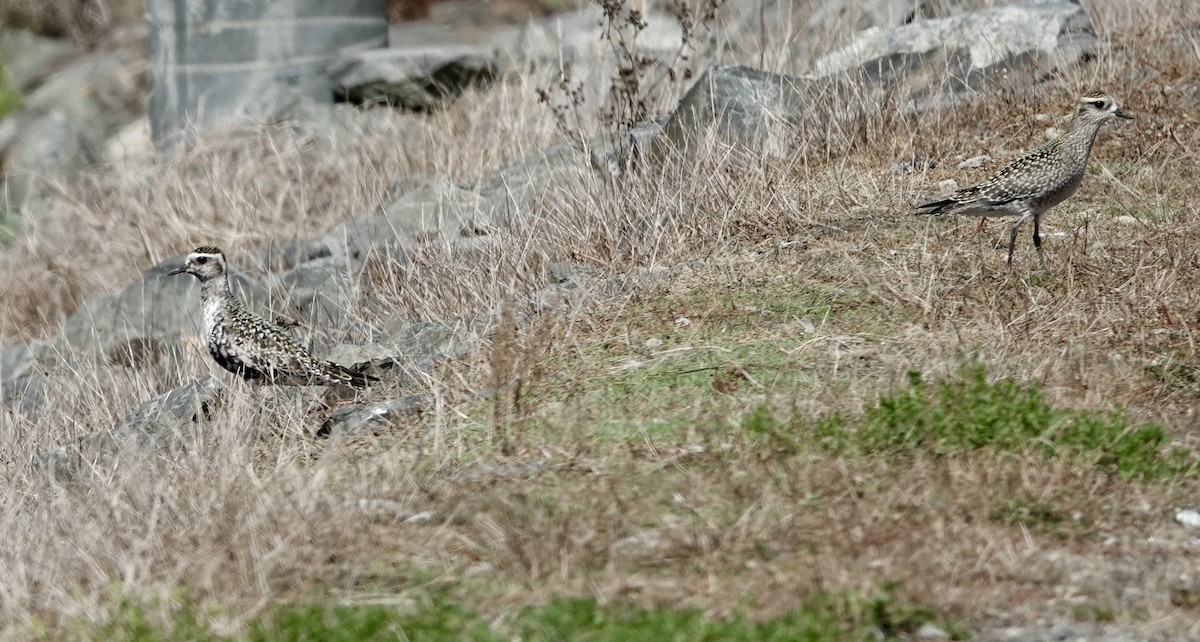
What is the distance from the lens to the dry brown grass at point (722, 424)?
5199 millimetres

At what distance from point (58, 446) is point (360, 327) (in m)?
1.99

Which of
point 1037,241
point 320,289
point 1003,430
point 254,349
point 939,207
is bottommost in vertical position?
point 320,289

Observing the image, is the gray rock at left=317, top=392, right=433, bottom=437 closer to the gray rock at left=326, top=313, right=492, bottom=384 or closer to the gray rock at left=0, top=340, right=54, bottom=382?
the gray rock at left=326, top=313, right=492, bottom=384

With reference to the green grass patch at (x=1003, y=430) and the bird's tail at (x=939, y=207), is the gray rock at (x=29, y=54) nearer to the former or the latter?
the bird's tail at (x=939, y=207)

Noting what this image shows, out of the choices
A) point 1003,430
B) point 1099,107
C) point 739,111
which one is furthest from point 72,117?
point 1003,430

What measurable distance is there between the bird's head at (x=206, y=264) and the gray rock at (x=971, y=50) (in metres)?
4.44

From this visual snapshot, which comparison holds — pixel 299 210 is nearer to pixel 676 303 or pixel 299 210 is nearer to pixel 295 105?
pixel 295 105

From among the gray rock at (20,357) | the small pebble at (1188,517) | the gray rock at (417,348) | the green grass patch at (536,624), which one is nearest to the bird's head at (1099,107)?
the small pebble at (1188,517)

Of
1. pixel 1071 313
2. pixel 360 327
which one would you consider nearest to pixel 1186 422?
pixel 1071 313

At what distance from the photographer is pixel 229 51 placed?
15711 mm

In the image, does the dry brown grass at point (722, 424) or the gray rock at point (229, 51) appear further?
the gray rock at point (229, 51)

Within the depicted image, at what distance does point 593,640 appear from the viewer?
467cm

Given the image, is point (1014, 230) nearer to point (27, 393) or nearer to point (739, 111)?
point (739, 111)

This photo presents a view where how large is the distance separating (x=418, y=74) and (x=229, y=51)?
2.34 meters
